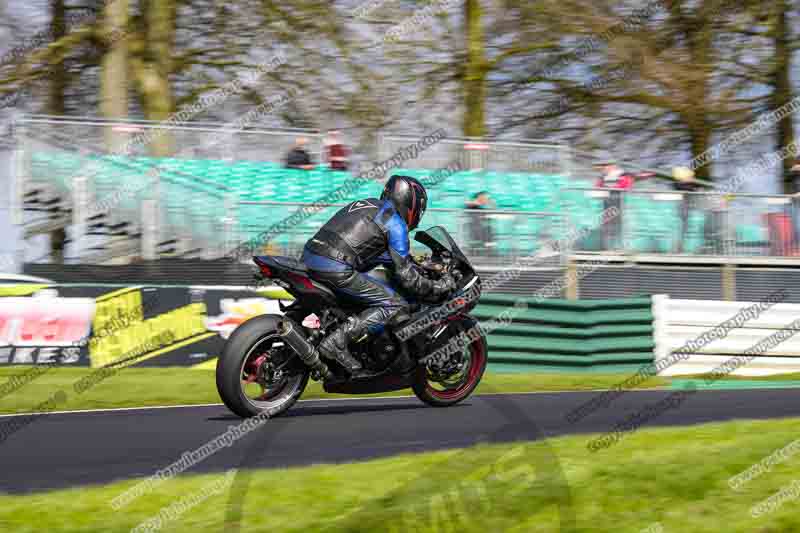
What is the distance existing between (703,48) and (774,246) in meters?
5.85

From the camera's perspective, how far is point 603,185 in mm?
14469

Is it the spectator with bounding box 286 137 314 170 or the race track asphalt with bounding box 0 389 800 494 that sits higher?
the spectator with bounding box 286 137 314 170

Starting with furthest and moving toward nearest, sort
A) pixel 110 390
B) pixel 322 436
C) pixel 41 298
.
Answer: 1. pixel 41 298
2. pixel 110 390
3. pixel 322 436

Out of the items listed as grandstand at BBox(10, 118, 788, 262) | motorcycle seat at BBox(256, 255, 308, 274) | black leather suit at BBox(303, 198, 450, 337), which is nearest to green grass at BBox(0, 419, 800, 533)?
motorcycle seat at BBox(256, 255, 308, 274)

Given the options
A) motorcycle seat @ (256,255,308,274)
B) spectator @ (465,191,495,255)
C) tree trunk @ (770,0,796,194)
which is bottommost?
spectator @ (465,191,495,255)

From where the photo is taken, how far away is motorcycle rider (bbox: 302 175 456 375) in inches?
A: 291

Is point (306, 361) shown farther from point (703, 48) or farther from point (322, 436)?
point (703, 48)

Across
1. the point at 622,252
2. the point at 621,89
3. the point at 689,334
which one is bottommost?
the point at 689,334

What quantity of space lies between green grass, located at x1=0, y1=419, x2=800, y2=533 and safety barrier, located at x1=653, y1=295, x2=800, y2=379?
310 inches

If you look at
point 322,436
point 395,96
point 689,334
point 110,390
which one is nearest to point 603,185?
point 689,334

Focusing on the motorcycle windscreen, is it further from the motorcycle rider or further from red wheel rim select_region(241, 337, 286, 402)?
red wheel rim select_region(241, 337, 286, 402)

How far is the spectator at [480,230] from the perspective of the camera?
1373 centimetres

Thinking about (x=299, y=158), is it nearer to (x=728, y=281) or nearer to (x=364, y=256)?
(x=728, y=281)

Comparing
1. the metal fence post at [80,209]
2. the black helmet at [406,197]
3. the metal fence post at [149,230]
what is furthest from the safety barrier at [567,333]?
the black helmet at [406,197]
